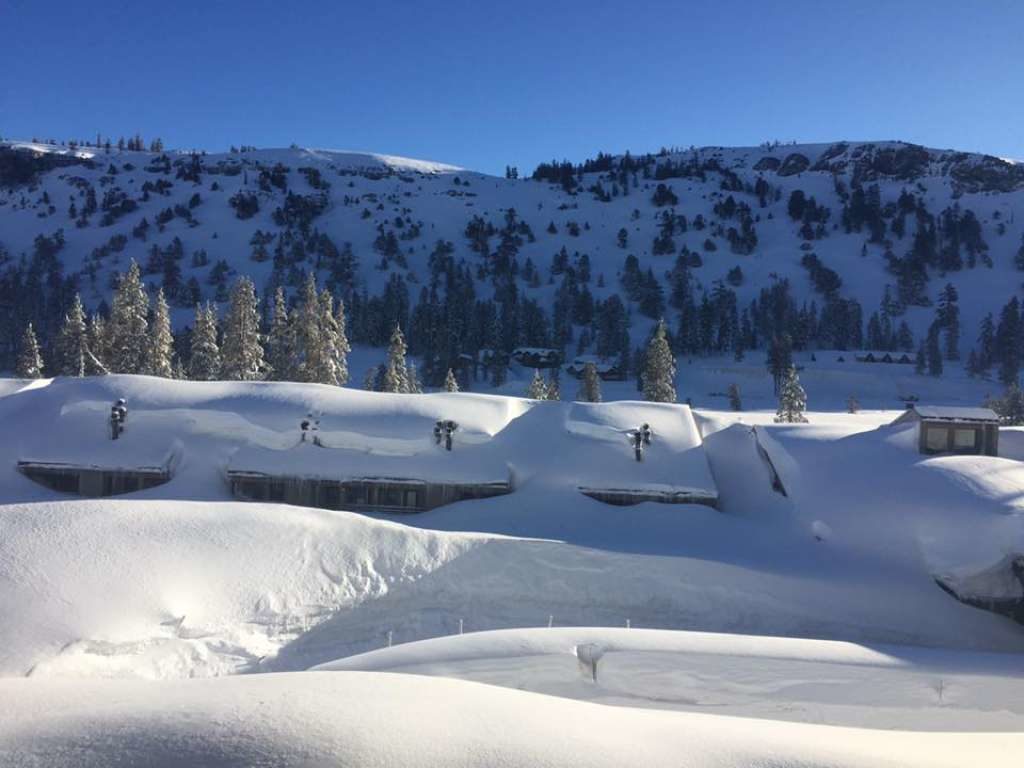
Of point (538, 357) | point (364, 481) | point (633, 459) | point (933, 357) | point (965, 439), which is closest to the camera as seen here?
point (965, 439)

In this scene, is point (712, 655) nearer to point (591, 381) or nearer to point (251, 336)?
point (251, 336)

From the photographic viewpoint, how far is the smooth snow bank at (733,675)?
439 inches

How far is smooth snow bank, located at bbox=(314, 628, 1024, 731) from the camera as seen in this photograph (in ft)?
36.6

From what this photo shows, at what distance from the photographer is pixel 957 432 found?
68.9ft

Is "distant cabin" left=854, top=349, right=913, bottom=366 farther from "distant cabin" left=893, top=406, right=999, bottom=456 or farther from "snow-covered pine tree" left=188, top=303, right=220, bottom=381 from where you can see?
"snow-covered pine tree" left=188, top=303, right=220, bottom=381

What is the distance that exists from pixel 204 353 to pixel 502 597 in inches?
1245

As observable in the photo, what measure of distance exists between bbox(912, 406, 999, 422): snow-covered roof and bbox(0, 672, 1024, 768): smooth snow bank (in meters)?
15.6

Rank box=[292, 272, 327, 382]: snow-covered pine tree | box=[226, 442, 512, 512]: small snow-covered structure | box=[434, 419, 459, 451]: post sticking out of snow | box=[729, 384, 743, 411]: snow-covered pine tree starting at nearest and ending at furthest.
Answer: box=[226, 442, 512, 512]: small snow-covered structure < box=[434, 419, 459, 451]: post sticking out of snow < box=[292, 272, 327, 382]: snow-covered pine tree < box=[729, 384, 743, 411]: snow-covered pine tree

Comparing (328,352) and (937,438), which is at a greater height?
(328,352)

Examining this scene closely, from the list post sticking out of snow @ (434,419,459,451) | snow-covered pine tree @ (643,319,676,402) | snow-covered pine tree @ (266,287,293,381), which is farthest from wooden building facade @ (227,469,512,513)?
snow-covered pine tree @ (643,319,676,402)

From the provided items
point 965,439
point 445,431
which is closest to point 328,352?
point 445,431

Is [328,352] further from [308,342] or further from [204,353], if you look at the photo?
[204,353]

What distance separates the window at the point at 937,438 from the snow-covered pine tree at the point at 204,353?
121 feet

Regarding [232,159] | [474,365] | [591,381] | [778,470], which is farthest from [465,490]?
[232,159]
